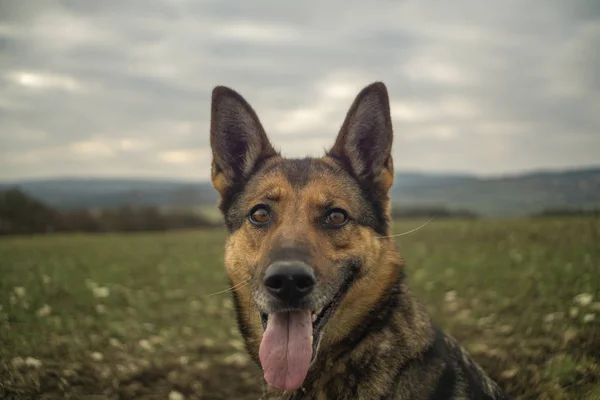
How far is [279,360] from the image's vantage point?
3.80 m

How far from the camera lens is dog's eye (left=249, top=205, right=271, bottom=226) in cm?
453

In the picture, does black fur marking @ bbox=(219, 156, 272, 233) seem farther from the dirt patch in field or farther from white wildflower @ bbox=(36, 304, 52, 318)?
white wildflower @ bbox=(36, 304, 52, 318)

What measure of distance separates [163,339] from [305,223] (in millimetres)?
5674

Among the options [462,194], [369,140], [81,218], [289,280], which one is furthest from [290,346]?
[81,218]

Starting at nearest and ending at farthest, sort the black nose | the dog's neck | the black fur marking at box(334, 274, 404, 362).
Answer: the black nose
the dog's neck
the black fur marking at box(334, 274, 404, 362)

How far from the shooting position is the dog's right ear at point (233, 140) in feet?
16.5

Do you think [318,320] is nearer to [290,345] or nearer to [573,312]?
[290,345]

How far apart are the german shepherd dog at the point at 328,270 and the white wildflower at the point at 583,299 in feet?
11.0

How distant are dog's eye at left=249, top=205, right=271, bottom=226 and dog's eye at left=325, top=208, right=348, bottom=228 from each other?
0.58 m

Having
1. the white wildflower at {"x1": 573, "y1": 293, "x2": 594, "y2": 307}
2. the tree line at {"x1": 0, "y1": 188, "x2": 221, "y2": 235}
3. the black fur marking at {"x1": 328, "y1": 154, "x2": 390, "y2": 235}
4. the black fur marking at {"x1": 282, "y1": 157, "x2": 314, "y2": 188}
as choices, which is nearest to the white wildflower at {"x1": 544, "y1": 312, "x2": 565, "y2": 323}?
the white wildflower at {"x1": 573, "y1": 293, "x2": 594, "y2": 307}

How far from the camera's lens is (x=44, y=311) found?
7.84m

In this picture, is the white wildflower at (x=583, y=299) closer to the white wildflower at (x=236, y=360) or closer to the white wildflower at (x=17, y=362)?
the white wildflower at (x=236, y=360)

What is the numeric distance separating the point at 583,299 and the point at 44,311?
337 inches

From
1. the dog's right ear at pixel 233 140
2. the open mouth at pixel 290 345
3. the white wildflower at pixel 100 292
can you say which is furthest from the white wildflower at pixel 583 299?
the white wildflower at pixel 100 292
